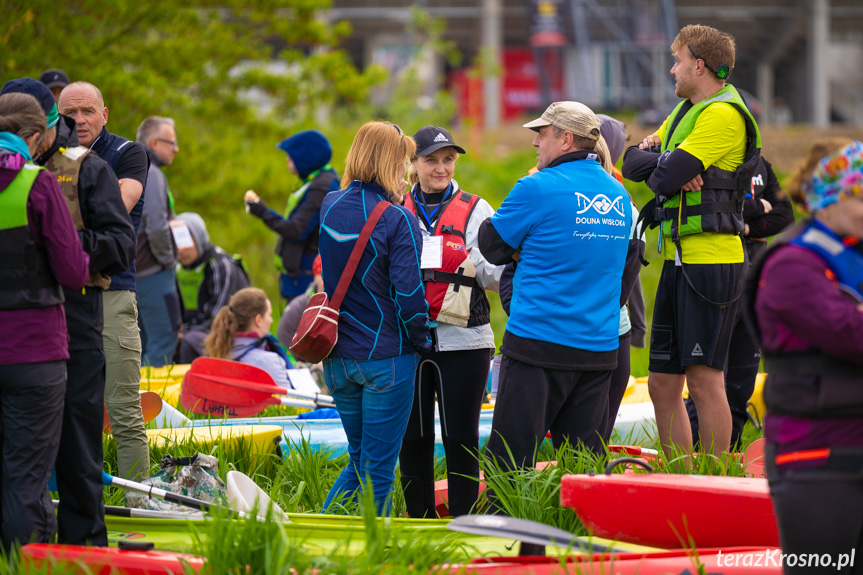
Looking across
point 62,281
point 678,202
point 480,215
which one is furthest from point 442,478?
point 62,281

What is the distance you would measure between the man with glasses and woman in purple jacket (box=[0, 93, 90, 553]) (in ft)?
11.0

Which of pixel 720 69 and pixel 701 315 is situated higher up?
pixel 720 69

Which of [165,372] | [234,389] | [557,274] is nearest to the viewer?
[557,274]

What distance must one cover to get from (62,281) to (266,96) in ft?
32.5

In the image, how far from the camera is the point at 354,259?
13.0 feet

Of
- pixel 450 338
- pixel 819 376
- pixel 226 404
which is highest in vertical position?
pixel 819 376

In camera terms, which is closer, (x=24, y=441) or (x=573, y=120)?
(x=24, y=441)

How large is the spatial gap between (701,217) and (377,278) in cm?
159

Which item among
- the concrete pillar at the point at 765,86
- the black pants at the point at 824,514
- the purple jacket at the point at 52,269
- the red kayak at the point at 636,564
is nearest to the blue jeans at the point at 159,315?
the purple jacket at the point at 52,269

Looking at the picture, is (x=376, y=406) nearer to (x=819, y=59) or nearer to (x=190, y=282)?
(x=190, y=282)

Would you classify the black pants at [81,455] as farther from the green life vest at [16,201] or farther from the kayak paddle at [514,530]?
the kayak paddle at [514,530]

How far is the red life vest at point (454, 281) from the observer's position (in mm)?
4332

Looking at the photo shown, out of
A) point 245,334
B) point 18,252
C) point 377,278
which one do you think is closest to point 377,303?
point 377,278

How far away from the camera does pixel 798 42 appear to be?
115ft
